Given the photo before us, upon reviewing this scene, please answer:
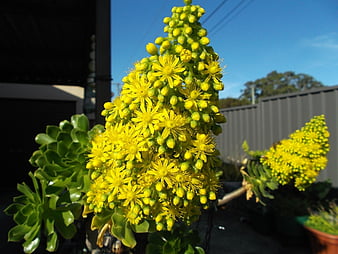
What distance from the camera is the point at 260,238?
13.6 ft

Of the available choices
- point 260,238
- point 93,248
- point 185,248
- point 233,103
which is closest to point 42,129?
point 260,238

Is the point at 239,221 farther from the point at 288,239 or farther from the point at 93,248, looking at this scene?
the point at 93,248

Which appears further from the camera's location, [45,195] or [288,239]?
[288,239]

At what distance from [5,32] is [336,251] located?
5714 mm

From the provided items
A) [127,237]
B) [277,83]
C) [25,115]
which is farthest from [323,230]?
[277,83]

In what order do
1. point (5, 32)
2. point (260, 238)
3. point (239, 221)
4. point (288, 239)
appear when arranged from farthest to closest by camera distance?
point (239, 221) → point (5, 32) → point (260, 238) → point (288, 239)

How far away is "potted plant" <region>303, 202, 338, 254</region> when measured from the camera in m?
3.10

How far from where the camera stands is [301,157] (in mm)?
1434

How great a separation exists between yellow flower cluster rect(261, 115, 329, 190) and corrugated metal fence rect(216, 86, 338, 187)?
9.80 ft

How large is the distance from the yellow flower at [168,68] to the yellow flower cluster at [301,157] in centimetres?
97

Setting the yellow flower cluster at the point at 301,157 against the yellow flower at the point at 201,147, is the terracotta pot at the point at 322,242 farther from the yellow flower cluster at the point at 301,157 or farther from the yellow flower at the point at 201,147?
the yellow flower at the point at 201,147

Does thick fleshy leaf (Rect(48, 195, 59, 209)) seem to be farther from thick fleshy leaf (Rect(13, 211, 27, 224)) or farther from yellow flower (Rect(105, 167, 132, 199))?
yellow flower (Rect(105, 167, 132, 199))

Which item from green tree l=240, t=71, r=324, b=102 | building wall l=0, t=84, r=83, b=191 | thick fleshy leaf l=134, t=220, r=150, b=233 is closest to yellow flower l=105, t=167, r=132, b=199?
thick fleshy leaf l=134, t=220, r=150, b=233


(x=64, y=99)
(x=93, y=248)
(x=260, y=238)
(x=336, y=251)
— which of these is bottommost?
(x=260, y=238)
